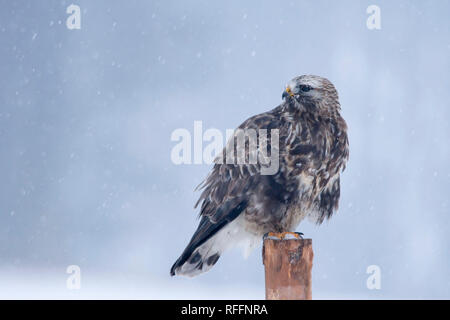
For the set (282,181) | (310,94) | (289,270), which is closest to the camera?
(289,270)

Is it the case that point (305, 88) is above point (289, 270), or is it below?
above

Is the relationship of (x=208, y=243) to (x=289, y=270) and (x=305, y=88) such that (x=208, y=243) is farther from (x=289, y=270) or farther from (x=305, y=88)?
(x=305, y=88)

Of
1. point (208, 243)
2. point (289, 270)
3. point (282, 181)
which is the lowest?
point (289, 270)

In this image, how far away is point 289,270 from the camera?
4070 millimetres

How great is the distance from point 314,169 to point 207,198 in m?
1.03

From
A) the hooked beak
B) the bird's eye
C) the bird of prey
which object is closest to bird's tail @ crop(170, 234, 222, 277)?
the bird of prey

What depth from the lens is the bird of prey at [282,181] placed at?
15.2 ft

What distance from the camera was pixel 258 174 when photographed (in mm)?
4688

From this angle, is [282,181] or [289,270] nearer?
[289,270]

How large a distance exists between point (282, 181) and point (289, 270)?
84 cm

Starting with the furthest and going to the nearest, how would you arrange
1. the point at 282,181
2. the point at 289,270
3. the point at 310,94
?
the point at 310,94 < the point at 282,181 < the point at 289,270

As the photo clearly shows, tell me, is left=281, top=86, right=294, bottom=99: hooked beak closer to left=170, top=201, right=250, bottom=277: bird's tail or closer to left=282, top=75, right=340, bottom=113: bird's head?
left=282, top=75, right=340, bottom=113: bird's head

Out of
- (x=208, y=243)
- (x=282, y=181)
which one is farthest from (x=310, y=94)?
(x=208, y=243)
